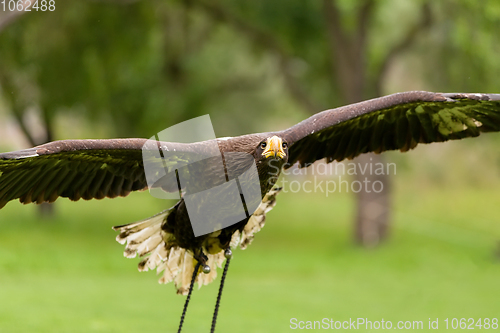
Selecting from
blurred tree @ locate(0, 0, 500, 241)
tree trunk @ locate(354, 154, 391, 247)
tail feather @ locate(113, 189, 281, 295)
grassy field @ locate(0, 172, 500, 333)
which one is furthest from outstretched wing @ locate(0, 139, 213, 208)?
tree trunk @ locate(354, 154, 391, 247)

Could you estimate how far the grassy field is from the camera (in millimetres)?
7688

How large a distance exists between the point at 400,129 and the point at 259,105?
1257cm

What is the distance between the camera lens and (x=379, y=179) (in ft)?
46.1

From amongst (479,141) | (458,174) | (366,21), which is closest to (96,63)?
(366,21)

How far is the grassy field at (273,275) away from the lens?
25.2 ft

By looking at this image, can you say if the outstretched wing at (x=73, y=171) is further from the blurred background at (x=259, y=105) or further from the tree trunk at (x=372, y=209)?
the tree trunk at (x=372, y=209)

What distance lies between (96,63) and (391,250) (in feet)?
24.2

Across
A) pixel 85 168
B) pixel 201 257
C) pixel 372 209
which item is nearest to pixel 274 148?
pixel 201 257

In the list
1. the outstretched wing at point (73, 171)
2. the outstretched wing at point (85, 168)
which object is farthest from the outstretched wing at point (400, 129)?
the outstretched wing at point (73, 171)

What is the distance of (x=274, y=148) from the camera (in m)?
4.14

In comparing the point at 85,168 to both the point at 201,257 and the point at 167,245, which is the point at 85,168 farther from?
the point at 201,257

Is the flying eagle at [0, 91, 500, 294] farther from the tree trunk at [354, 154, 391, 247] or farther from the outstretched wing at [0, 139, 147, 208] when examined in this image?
the tree trunk at [354, 154, 391, 247]

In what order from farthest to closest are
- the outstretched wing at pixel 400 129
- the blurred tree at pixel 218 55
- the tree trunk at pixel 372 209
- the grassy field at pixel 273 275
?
the tree trunk at pixel 372 209 → the blurred tree at pixel 218 55 → the grassy field at pixel 273 275 → the outstretched wing at pixel 400 129

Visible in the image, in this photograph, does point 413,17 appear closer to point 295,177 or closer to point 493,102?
point 493,102
